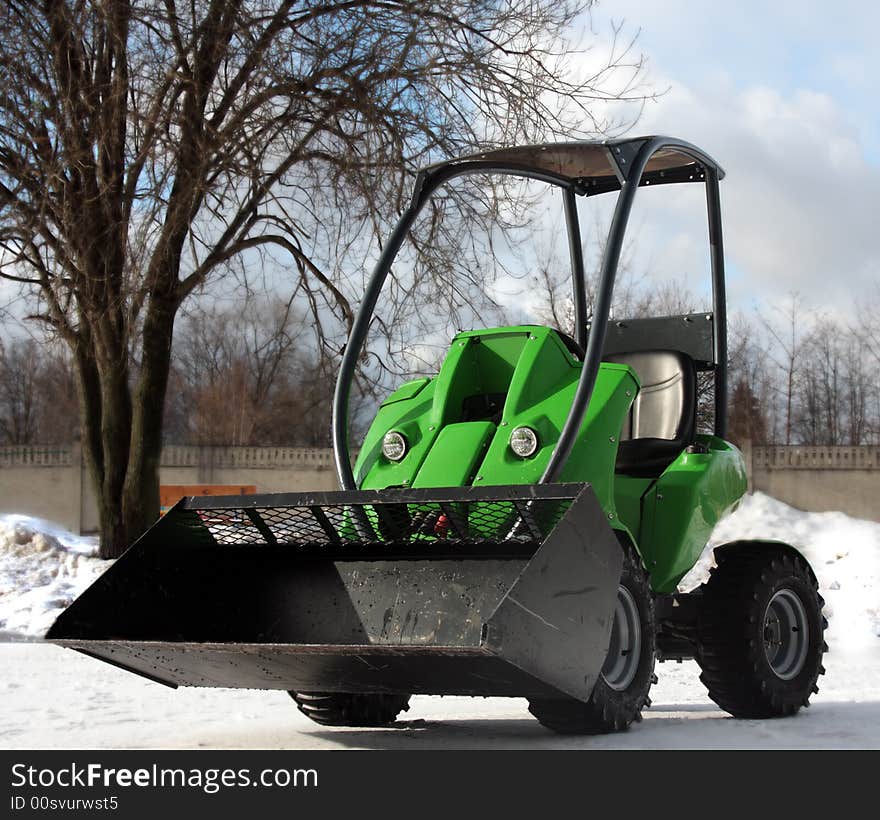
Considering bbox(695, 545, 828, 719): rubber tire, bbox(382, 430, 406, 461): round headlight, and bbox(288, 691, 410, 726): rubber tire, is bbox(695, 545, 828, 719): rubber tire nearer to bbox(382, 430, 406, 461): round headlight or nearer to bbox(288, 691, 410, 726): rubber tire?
bbox(288, 691, 410, 726): rubber tire

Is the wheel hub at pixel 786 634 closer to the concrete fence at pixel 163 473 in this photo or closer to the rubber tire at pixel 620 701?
the rubber tire at pixel 620 701

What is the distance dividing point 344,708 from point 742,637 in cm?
171

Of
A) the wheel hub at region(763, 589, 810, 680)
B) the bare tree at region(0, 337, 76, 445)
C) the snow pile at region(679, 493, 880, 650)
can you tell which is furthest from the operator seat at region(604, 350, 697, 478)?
the bare tree at region(0, 337, 76, 445)

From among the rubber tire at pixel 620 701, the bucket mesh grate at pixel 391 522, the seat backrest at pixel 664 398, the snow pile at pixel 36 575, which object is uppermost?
the seat backrest at pixel 664 398

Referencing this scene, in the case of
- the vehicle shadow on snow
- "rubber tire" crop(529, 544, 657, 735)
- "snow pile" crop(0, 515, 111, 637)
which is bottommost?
"snow pile" crop(0, 515, 111, 637)

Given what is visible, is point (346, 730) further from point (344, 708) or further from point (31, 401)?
point (31, 401)

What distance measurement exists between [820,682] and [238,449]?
19.8 meters

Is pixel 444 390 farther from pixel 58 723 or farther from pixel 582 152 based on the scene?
pixel 58 723

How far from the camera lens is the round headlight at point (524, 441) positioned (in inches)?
187

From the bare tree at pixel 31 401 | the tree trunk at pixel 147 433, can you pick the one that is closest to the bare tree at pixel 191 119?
the tree trunk at pixel 147 433

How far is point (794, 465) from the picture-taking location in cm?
2194

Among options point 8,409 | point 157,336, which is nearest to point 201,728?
point 157,336

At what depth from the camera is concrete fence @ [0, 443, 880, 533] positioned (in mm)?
21938
